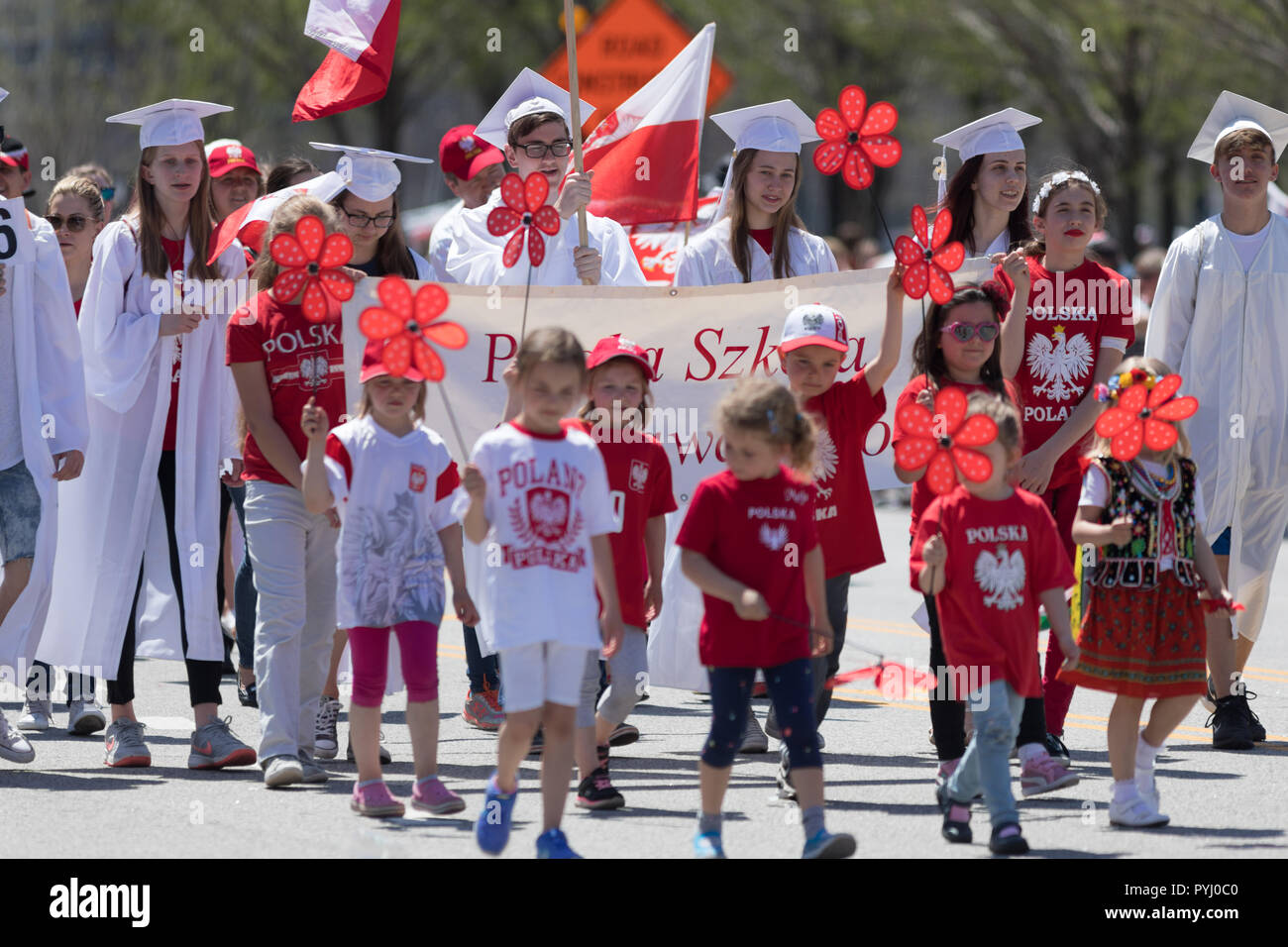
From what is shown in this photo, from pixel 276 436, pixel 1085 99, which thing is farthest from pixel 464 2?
pixel 276 436

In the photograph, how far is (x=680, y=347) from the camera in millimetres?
8125

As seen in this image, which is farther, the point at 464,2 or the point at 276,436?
the point at 464,2

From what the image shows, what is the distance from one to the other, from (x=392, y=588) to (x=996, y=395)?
2.12m

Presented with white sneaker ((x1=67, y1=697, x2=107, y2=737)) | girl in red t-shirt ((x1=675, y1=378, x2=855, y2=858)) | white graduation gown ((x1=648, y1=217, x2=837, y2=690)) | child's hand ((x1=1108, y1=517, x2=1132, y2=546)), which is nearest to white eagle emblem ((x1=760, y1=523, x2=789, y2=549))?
girl in red t-shirt ((x1=675, y1=378, x2=855, y2=858))

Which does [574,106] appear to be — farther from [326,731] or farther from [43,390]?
[326,731]

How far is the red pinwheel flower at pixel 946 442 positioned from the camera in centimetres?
581

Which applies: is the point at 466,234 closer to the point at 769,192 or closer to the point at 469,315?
the point at 469,315

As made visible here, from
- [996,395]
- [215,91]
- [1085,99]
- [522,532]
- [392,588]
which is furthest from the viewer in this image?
[215,91]

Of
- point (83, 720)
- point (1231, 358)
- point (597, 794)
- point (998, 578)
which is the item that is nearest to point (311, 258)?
point (597, 794)

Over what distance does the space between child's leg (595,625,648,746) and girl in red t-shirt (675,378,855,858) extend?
36.7 inches

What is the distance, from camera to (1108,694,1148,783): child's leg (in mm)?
6227

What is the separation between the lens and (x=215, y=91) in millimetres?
32312

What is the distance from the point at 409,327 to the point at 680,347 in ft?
7.78

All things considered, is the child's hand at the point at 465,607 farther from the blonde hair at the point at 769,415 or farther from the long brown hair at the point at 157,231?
the long brown hair at the point at 157,231
